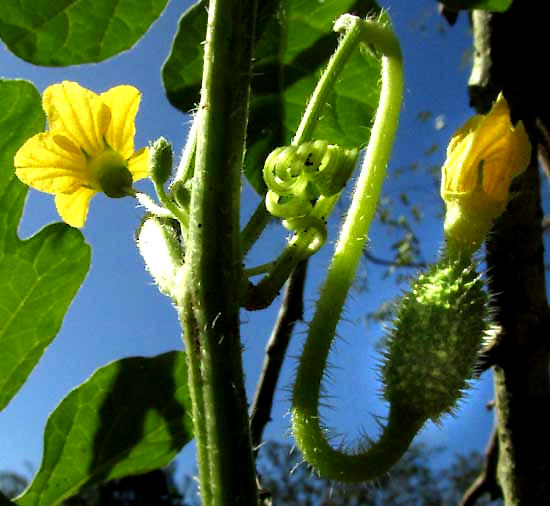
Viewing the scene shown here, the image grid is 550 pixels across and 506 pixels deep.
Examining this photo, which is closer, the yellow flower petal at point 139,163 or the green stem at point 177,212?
the green stem at point 177,212

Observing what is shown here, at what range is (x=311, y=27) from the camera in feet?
4.26

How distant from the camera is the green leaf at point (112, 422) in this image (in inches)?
46.8

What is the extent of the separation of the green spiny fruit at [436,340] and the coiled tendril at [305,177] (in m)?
0.14

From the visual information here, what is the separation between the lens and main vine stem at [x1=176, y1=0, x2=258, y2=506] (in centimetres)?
68

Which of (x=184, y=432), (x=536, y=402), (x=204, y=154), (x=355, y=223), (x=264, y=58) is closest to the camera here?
(x=204, y=154)

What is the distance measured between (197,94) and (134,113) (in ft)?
1.17

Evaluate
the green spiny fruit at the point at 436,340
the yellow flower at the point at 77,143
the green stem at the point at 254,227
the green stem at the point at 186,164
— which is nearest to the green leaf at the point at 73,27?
the yellow flower at the point at 77,143

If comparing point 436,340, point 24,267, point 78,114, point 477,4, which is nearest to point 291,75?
point 477,4

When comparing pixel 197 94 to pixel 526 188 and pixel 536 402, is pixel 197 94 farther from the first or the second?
pixel 536 402

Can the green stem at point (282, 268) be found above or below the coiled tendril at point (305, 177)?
below

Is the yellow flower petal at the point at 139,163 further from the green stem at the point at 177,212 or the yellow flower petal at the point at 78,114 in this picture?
the green stem at the point at 177,212

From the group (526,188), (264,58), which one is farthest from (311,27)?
(526,188)

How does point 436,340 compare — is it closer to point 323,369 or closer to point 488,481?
point 323,369

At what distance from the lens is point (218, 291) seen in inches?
27.3
